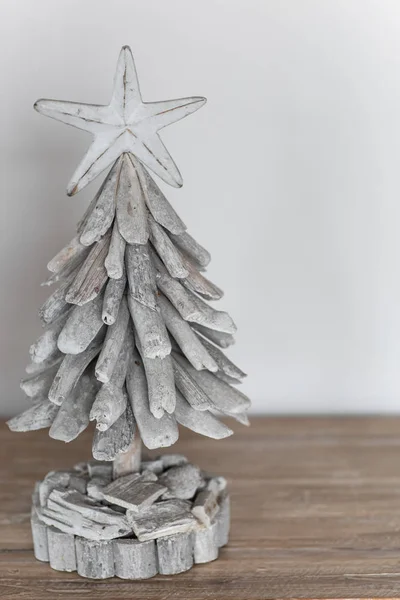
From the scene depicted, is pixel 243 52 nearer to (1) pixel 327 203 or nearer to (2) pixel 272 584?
(1) pixel 327 203

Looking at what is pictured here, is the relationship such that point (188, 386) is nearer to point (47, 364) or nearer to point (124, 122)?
point (47, 364)

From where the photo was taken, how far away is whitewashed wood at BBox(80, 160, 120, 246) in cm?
92

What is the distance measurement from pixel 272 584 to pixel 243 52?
2.56 ft

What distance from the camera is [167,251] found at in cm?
92

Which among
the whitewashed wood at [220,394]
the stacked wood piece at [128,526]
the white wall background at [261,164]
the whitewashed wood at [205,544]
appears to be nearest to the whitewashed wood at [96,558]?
the stacked wood piece at [128,526]

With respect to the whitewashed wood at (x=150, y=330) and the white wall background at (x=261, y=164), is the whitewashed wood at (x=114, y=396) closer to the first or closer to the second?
the whitewashed wood at (x=150, y=330)

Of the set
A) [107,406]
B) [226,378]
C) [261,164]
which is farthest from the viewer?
[261,164]

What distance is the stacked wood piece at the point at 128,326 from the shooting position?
91 centimetres

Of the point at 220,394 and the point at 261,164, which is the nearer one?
the point at 220,394

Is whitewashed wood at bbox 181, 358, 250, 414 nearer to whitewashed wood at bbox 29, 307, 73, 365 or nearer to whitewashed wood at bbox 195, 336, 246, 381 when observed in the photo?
whitewashed wood at bbox 195, 336, 246, 381

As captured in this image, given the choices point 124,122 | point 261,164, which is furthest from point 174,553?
point 261,164

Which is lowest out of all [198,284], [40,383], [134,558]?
[134,558]

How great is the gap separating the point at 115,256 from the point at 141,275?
0.13 feet

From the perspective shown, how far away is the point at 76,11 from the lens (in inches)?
48.3
